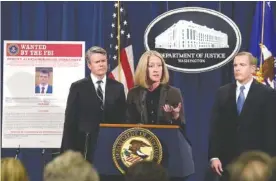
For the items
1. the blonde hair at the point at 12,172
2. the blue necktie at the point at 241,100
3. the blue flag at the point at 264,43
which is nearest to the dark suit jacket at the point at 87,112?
the blue necktie at the point at 241,100

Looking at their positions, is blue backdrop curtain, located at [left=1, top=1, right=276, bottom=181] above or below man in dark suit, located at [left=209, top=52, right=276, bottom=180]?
above

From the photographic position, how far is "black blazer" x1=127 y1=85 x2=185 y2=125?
4.70 meters

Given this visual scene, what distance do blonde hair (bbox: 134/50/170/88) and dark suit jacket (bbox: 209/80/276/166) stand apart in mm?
560

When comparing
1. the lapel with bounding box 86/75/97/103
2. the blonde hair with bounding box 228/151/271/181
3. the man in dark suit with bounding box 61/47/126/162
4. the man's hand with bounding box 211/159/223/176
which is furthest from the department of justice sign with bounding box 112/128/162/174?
the blonde hair with bounding box 228/151/271/181

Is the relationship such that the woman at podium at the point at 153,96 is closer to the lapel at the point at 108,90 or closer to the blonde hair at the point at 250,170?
the lapel at the point at 108,90

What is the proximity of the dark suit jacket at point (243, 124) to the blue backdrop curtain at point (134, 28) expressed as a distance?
103 millimetres

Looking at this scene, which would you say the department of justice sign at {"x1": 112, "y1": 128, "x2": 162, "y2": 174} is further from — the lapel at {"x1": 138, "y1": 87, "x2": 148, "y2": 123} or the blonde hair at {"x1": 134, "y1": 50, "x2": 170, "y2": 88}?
the blonde hair at {"x1": 134, "y1": 50, "x2": 170, "y2": 88}

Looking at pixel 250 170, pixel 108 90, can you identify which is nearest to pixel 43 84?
pixel 108 90

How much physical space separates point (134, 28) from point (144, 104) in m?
0.76

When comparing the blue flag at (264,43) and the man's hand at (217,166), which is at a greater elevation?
the blue flag at (264,43)

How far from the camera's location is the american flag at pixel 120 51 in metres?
4.96

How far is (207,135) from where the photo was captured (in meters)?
4.98

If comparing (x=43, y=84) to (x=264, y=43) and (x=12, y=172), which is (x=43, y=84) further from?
(x=12, y=172)

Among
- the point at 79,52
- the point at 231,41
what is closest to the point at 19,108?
the point at 79,52
